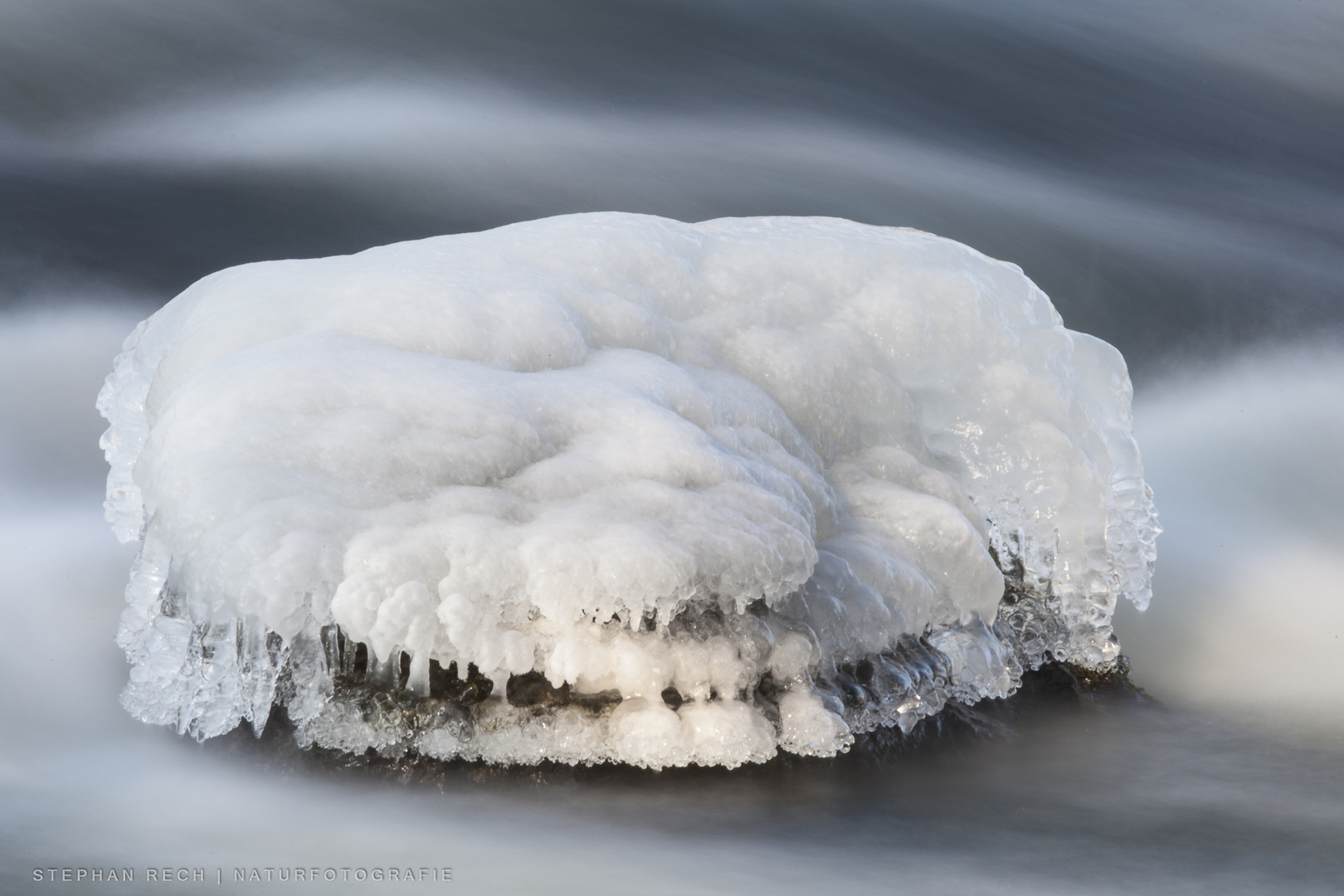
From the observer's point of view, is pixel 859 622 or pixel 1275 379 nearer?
pixel 859 622

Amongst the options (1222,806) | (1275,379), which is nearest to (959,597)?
(1222,806)

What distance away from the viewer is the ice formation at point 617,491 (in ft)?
7.43

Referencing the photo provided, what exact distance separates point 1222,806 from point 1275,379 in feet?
12.3

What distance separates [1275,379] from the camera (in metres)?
5.86

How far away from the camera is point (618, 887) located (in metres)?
2.10

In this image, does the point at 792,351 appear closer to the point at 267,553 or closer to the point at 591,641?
the point at 591,641

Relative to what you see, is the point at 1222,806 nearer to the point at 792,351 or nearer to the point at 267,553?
the point at 792,351

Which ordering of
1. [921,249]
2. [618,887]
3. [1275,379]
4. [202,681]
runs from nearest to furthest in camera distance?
[618,887] → [202,681] → [921,249] → [1275,379]

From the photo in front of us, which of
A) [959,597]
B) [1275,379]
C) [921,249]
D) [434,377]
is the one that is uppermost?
[1275,379]

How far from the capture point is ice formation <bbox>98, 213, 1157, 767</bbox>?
2264 millimetres

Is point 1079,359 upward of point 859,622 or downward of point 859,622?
upward

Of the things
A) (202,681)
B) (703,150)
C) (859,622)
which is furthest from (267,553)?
(703,150)

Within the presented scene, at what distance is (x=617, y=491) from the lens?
242cm

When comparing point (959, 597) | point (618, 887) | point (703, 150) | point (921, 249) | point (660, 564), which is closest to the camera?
point (618, 887)
